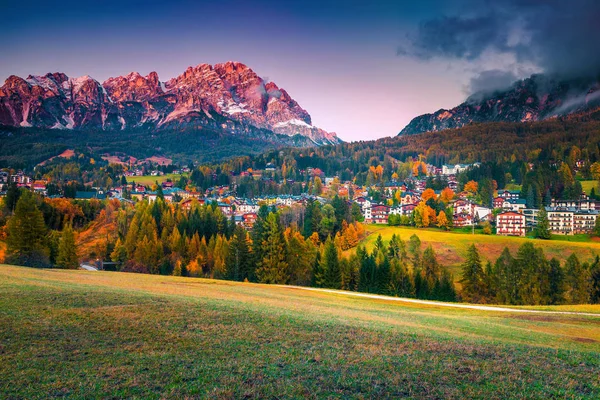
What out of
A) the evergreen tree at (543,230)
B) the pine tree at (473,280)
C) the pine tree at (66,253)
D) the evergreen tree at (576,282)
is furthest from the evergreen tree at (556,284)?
the pine tree at (66,253)

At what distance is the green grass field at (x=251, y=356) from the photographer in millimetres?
11094

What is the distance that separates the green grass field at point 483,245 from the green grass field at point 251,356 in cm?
7323

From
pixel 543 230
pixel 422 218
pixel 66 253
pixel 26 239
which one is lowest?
pixel 66 253

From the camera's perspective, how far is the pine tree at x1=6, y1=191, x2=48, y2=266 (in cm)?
6406

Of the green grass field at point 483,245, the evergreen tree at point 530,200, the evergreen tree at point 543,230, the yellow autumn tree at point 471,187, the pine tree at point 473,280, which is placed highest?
the yellow autumn tree at point 471,187

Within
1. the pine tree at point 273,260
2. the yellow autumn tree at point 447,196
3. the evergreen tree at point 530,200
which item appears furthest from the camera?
the yellow autumn tree at point 447,196

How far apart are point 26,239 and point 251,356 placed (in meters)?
65.0

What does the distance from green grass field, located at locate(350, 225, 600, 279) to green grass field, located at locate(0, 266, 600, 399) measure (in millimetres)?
73227

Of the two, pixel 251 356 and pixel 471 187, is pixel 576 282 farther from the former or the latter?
pixel 471 187

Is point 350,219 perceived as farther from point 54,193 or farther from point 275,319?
point 54,193

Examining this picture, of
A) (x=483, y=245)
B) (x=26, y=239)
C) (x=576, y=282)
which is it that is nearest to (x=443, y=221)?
(x=483, y=245)

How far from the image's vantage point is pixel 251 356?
14094 mm

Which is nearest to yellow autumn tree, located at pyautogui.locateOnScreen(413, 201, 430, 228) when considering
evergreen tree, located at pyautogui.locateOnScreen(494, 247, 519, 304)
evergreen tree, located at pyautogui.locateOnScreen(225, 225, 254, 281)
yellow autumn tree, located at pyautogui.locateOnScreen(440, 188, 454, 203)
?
yellow autumn tree, located at pyautogui.locateOnScreen(440, 188, 454, 203)

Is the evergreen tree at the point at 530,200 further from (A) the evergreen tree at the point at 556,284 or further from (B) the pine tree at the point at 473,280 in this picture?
(B) the pine tree at the point at 473,280
